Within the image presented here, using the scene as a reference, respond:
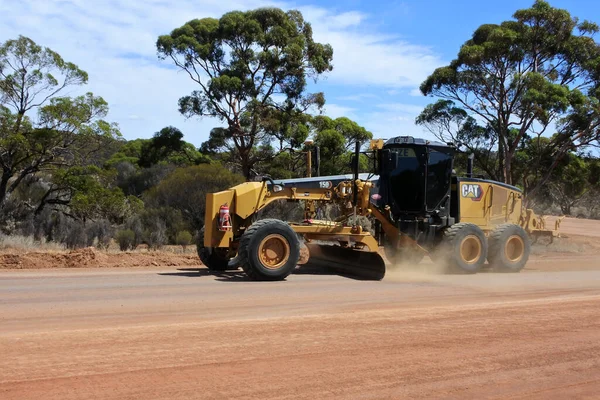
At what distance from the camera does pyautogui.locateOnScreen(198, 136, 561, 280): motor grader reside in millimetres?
12391

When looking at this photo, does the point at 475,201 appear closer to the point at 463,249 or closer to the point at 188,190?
the point at 463,249

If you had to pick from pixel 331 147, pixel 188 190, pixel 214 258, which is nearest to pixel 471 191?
pixel 214 258

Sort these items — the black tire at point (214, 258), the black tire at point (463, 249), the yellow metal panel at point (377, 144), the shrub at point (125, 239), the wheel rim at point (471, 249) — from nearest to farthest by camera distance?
the black tire at point (214, 258), the yellow metal panel at point (377, 144), the black tire at point (463, 249), the wheel rim at point (471, 249), the shrub at point (125, 239)

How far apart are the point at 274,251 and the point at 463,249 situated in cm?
507

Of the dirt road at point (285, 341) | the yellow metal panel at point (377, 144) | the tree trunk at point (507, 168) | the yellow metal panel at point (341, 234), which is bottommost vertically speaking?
the dirt road at point (285, 341)

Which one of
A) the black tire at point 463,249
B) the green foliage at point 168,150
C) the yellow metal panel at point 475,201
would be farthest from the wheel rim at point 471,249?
the green foliage at point 168,150

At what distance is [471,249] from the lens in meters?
15.4

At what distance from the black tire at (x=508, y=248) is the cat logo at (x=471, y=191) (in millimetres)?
906

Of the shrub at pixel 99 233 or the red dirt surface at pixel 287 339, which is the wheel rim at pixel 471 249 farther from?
the shrub at pixel 99 233

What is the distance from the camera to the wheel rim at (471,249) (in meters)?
15.2

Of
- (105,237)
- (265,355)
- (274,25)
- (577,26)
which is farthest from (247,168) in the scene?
(265,355)

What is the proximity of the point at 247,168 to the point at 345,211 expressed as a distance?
18.5m

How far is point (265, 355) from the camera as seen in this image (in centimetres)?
663

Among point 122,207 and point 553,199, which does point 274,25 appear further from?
point 553,199
